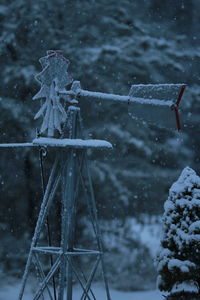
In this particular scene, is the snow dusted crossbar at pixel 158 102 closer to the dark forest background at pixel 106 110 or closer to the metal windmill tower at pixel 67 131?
the metal windmill tower at pixel 67 131

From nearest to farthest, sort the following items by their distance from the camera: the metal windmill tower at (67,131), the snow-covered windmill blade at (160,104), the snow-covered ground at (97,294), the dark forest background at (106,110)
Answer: the snow-covered windmill blade at (160,104) < the metal windmill tower at (67,131) < the snow-covered ground at (97,294) < the dark forest background at (106,110)

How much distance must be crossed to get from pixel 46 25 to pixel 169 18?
239 centimetres

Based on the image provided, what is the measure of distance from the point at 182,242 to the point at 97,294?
365cm

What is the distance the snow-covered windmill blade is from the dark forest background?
14.6ft

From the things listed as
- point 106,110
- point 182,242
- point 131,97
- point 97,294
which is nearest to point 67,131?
point 131,97

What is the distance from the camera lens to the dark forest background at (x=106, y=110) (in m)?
8.07

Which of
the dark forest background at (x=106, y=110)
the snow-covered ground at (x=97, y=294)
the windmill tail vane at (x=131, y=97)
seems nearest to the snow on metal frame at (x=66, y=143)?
the windmill tail vane at (x=131, y=97)

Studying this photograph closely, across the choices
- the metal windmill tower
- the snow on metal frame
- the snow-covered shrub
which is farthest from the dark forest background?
the snow on metal frame

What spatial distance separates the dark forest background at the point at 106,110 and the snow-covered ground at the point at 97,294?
1.36 ft

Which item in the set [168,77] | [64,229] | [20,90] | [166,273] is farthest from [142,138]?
[64,229]

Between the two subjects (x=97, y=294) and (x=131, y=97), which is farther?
(x=97, y=294)

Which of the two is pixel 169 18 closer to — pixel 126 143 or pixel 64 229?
pixel 126 143

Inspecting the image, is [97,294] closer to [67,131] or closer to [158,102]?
[67,131]

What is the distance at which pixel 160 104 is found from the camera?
338 centimetres
